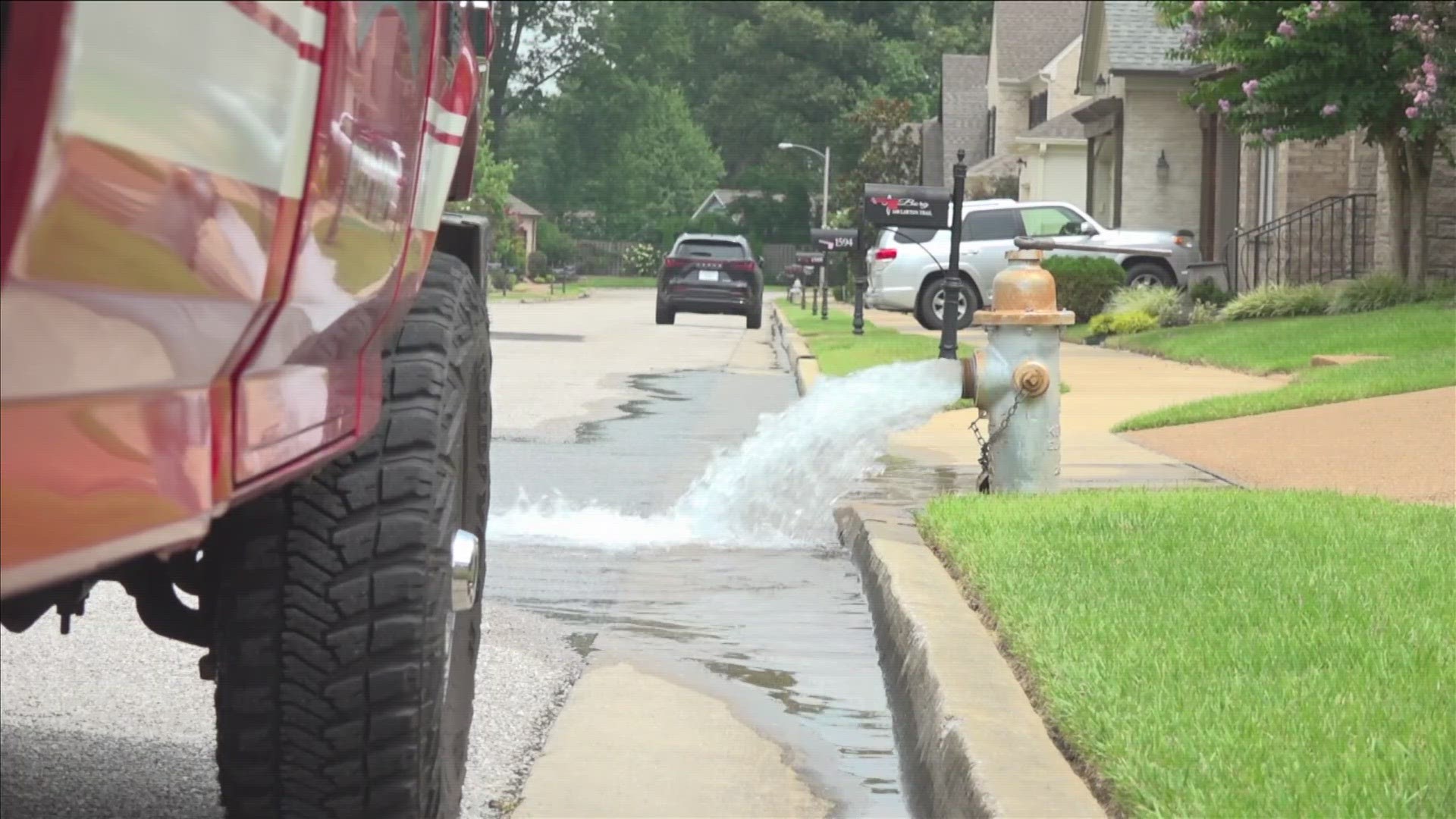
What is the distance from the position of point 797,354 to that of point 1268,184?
8947mm

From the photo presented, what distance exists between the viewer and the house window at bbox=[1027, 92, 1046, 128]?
55.2 m

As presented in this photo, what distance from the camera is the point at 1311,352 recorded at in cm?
1758

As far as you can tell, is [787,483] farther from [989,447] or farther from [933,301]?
[933,301]

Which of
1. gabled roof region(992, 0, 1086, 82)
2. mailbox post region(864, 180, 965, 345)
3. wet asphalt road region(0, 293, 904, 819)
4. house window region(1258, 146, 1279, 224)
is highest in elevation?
gabled roof region(992, 0, 1086, 82)

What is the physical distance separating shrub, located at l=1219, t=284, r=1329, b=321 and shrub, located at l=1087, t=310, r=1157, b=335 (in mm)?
1520

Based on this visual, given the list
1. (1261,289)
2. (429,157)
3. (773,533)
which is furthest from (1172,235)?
(429,157)

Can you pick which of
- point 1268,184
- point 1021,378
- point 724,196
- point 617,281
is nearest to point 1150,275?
point 1268,184

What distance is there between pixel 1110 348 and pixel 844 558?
16.0 m

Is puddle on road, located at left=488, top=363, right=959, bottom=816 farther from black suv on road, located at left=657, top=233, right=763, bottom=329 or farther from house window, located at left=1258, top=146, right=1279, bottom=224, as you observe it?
black suv on road, located at left=657, top=233, right=763, bottom=329

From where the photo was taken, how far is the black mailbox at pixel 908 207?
1847cm

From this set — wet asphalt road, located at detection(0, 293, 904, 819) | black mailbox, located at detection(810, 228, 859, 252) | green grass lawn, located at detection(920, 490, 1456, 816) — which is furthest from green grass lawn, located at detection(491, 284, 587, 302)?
green grass lawn, located at detection(920, 490, 1456, 816)

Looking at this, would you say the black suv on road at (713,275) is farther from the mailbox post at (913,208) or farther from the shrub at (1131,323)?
the mailbox post at (913,208)

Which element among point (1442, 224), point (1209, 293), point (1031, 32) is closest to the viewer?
point (1442, 224)

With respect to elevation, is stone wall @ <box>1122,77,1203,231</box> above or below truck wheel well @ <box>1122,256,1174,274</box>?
above
